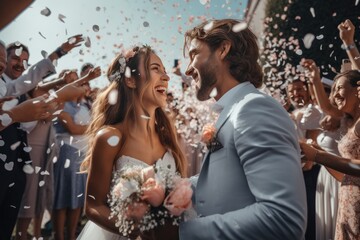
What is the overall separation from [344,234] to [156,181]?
3.06 metres

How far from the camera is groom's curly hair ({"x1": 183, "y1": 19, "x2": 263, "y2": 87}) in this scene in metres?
2.63

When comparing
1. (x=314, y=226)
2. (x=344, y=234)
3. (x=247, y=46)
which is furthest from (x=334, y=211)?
(x=247, y=46)

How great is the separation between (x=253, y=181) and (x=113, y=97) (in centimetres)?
246

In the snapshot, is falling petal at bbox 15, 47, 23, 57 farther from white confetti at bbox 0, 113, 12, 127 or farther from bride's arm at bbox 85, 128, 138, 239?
bride's arm at bbox 85, 128, 138, 239

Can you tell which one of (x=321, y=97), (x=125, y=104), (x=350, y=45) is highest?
(x=350, y=45)

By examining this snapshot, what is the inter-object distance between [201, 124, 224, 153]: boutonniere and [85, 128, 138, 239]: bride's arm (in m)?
1.31

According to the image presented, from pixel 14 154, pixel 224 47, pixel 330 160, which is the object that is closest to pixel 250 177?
pixel 224 47

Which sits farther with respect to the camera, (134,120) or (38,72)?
(38,72)

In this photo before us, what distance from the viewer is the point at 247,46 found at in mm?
2729

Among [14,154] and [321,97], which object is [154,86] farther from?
[321,97]

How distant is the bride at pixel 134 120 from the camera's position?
369 centimetres

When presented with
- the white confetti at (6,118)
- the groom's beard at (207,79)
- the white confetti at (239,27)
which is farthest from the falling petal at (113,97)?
the white confetti at (239,27)

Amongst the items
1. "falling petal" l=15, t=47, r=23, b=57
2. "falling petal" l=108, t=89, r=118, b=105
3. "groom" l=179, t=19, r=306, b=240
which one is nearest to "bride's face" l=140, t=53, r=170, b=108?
"falling petal" l=108, t=89, r=118, b=105

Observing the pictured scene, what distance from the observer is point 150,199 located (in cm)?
227
